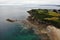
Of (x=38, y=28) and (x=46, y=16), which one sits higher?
(x=46, y=16)

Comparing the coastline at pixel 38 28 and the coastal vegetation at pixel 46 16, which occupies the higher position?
the coastal vegetation at pixel 46 16

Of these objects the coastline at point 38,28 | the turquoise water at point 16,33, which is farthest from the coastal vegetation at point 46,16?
the turquoise water at point 16,33

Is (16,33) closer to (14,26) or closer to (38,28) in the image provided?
(14,26)

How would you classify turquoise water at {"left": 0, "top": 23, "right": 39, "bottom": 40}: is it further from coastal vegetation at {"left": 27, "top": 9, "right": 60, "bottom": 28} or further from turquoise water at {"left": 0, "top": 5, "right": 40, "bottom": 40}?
coastal vegetation at {"left": 27, "top": 9, "right": 60, "bottom": 28}

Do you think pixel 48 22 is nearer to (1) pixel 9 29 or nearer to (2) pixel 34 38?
(2) pixel 34 38

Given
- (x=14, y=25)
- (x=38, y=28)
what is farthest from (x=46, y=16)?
(x=14, y=25)

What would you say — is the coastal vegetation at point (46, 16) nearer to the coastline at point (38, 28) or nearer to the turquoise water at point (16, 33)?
the coastline at point (38, 28)
